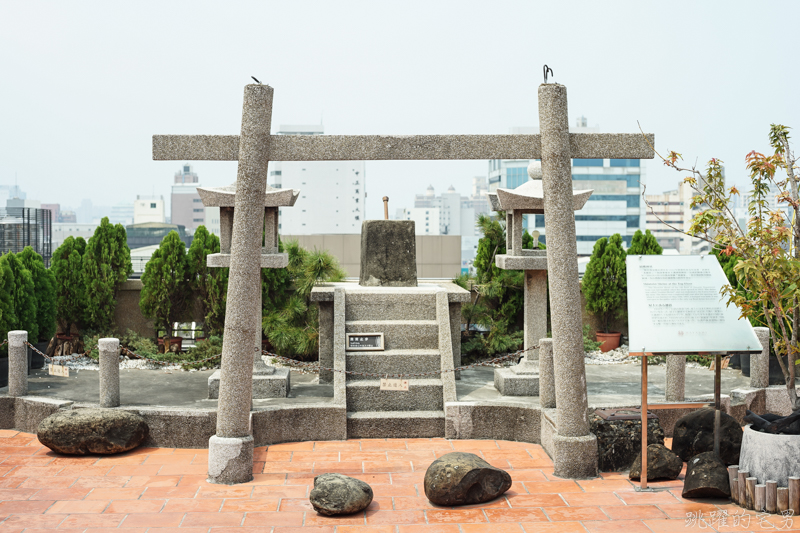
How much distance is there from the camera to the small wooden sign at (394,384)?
8156 mm

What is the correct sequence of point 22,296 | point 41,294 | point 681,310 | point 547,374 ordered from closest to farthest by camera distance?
1. point 681,310
2. point 547,374
3. point 22,296
4. point 41,294

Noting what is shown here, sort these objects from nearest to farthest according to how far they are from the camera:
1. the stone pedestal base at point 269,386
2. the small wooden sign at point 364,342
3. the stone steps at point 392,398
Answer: the stone steps at point 392,398 → the stone pedestal base at point 269,386 → the small wooden sign at point 364,342

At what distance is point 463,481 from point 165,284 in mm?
7588

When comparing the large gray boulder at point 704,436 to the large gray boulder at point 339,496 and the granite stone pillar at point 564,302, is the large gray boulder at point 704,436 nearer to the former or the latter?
the granite stone pillar at point 564,302

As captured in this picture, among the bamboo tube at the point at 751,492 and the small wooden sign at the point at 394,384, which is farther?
the small wooden sign at the point at 394,384

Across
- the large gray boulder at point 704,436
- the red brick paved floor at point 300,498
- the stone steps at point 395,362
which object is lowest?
the red brick paved floor at point 300,498

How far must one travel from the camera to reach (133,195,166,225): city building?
102m

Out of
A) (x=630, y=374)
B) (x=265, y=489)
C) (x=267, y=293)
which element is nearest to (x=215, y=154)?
(x=265, y=489)

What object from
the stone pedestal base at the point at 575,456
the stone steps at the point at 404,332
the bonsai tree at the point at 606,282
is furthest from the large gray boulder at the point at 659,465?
the bonsai tree at the point at 606,282

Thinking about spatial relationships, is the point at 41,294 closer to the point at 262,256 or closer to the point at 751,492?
the point at 262,256

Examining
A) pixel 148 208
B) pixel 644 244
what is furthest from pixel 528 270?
pixel 148 208

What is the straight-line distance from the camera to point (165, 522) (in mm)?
5793

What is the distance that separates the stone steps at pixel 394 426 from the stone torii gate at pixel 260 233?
1714 millimetres

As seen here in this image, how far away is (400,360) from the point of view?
358 inches
